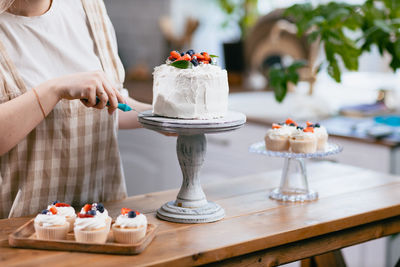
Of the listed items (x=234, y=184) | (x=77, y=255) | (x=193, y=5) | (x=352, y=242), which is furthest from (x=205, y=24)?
(x=77, y=255)

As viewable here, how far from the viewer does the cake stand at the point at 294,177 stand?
4.52 feet

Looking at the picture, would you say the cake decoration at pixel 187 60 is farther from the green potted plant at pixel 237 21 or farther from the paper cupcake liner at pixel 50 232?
the green potted plant at pixel 237 21

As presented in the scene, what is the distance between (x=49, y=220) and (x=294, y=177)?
0.64 m

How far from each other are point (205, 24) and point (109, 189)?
313 cm

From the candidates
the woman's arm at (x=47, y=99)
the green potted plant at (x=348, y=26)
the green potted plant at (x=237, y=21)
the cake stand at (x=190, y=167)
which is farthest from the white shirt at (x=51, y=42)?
the green potted plant at (x=237, y=21)

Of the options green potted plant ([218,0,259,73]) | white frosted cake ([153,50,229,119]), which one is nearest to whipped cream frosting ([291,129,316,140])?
white frosted cake ([153,50,229,119])

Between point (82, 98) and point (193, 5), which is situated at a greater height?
point (193, 5)

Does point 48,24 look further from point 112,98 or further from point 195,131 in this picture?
point 195,131

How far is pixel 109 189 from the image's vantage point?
4.86 ft

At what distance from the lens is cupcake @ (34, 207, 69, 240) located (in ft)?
3.40

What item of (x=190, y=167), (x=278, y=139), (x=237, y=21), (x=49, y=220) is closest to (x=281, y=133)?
(x=278, y=139)

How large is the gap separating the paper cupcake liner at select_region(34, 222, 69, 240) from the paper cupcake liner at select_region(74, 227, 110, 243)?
0.03 meters

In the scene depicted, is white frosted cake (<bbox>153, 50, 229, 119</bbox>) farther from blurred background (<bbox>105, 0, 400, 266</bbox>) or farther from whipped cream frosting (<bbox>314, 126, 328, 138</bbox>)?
blurred background (<bbox>105, 0, 400, 266</bbox>)

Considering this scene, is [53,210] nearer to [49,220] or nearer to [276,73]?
[49,220]
